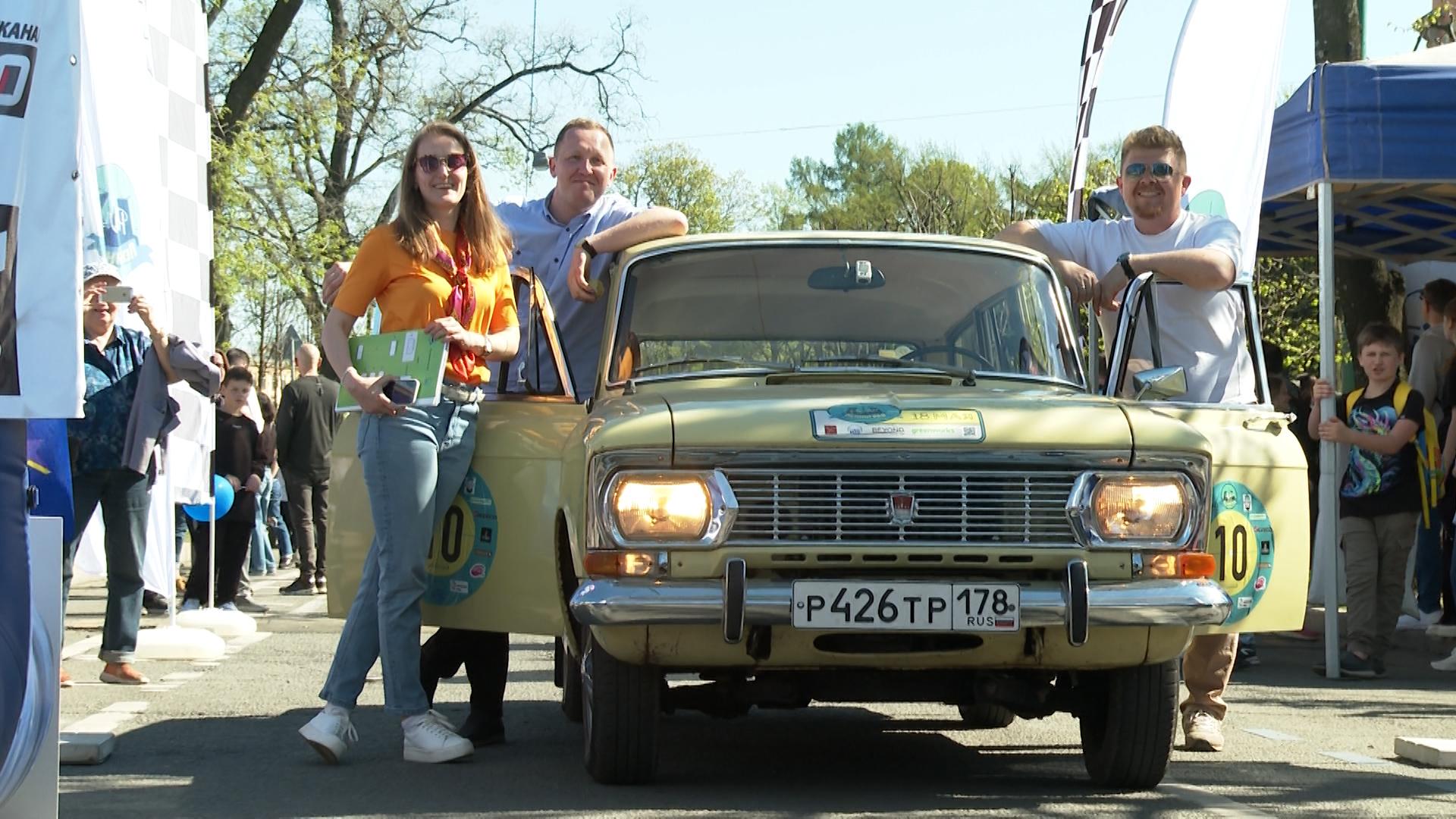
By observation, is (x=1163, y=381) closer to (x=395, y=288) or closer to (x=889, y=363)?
(x=889, y=363)

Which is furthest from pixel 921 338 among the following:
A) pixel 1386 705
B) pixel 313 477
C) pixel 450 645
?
pixel 313 477

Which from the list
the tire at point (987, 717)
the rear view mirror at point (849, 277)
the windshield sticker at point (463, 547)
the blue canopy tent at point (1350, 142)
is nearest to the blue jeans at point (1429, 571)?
the blue canopy tent at point (1350, 142)

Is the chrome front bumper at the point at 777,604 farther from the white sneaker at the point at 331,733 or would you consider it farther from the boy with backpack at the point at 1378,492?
the boy with backpack at the point at 1378,492

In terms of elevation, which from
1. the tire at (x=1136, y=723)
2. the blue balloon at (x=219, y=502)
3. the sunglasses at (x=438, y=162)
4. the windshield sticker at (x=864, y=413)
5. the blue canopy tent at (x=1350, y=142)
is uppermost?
the blue canopy tent at (x=1350, y=142)

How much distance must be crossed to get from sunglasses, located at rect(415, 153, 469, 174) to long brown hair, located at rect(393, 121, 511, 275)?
40mm

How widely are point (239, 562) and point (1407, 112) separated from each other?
8543mm

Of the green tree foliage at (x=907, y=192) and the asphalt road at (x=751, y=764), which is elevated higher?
the green tree foliage at (x=907, y=192)

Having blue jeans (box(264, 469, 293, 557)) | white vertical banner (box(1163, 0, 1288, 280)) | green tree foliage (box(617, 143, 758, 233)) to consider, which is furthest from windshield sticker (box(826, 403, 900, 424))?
green tree foliage (box(617, 143, 758, 233))

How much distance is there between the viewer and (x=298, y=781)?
6.66 metres

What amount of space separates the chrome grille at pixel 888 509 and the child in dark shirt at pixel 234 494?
8.46 metres

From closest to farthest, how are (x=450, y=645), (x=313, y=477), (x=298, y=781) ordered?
1. (x=298, y=781)
2. (x=450, y=645)
3. (x=313, y=477)

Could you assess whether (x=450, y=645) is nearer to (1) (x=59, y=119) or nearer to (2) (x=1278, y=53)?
(1) (x=59, y=119)

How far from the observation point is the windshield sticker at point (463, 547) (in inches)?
279

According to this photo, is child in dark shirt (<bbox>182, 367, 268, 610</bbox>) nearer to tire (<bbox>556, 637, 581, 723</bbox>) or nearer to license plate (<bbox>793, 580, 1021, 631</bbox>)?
tire (<bbox>556, 637, 581, 723</bbox>)
